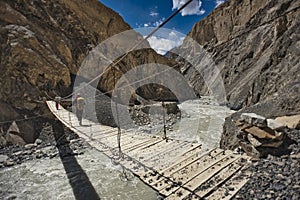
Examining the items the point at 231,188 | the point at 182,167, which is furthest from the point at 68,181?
the point at 231,188

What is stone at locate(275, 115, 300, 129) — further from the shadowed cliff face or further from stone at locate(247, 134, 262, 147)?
the shadowed cliff face

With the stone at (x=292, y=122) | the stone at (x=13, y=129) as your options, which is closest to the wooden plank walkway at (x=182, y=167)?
the stone at (x=292, y=122)

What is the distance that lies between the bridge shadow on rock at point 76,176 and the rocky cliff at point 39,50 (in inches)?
111

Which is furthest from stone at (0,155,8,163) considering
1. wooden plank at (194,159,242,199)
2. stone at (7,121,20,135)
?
wooden plank at (194,159,242,199)

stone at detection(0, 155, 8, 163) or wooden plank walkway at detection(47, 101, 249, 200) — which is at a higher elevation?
wooden plank walkway at detection(47, 101, 249, 200)

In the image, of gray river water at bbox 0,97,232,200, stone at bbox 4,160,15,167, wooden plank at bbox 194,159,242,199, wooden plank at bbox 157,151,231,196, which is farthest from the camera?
stone at bbox 4,160,15,167

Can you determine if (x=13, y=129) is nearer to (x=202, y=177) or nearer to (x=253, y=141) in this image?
(x=202, y=177)

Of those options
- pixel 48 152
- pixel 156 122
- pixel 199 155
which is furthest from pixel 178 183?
pixel 156 122

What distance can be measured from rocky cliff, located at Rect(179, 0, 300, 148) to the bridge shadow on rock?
10.0 feet

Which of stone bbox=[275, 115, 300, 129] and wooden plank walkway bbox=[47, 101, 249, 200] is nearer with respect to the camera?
wooden plank walkway bbox=[47, 101, 249, 200]

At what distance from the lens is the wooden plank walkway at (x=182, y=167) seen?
7.98ft

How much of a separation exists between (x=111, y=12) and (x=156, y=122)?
9608 mm

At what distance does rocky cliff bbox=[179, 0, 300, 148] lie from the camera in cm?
523

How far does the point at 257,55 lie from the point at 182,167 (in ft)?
55.5
